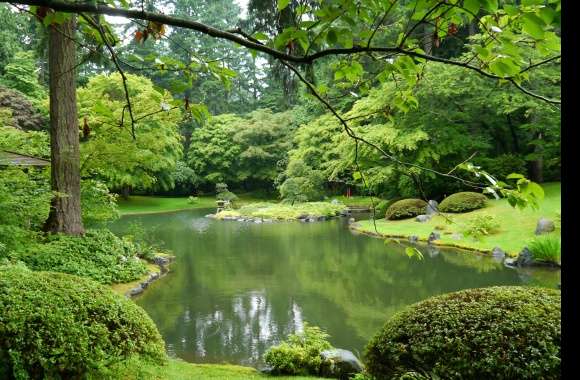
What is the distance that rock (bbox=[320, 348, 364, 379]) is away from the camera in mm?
4066

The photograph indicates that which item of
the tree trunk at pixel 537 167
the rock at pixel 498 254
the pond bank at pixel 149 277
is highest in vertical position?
the tree trunk at pixel 537 167

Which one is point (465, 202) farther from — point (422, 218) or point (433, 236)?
point (433, 236)

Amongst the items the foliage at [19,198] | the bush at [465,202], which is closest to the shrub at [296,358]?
the foliage at [19,198]

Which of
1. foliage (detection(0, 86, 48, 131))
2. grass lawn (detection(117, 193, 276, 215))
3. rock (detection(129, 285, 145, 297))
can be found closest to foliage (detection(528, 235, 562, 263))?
rock (detection(129, 285, 145, 297))

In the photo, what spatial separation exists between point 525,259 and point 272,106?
2533 cm

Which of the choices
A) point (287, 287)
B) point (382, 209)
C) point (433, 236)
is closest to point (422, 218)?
point (433, 236)

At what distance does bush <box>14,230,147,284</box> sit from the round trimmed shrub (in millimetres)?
4950

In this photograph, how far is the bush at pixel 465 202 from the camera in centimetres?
1369

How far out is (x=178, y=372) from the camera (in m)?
3.68

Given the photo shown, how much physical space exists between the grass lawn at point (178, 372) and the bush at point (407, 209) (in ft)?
37.5

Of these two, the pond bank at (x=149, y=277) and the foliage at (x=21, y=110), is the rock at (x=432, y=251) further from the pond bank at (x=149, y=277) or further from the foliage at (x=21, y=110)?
the foliage at (x=21, y=110)

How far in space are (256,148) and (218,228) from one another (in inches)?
472

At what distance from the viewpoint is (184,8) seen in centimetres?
3422

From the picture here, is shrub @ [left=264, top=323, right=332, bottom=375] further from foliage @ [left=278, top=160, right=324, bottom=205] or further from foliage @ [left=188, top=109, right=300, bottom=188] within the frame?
foliage @ [left=188, top=109, right=300, bottom=188]
